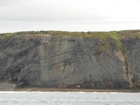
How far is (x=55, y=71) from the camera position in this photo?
139m

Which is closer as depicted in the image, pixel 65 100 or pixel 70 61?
pixel 65 100

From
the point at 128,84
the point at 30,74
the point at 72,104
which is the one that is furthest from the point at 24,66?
the point at 72,104

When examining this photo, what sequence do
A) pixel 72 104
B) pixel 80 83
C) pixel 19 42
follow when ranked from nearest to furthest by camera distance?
pixel 72 104
pixel 80 83
pixel 19 42

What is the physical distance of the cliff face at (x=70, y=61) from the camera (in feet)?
452

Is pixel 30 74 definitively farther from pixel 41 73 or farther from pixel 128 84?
pixel 128 84

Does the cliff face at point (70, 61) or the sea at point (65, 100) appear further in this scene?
the cliff face at point (70, 61)

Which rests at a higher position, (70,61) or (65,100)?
(70,61)

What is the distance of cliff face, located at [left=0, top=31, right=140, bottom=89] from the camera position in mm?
137625

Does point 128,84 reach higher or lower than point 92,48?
lower

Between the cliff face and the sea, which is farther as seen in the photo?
the cliff face

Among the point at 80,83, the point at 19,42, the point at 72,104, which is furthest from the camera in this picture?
the point at 19,42

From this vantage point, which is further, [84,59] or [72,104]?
[84,59]

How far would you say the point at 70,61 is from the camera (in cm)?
14038

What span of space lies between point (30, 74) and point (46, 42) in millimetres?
10953
